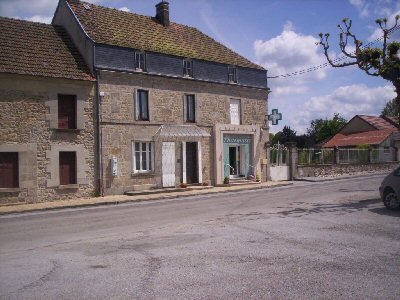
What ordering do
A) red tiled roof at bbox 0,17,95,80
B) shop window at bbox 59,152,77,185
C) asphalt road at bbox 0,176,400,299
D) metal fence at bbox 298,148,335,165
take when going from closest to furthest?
asphalt road at bbox 0,176,400,299
red tiled roof at bbox 0,17,95,80
shop window at bbox 59,152,77,185
metal fence at bbox 298,148,335,165

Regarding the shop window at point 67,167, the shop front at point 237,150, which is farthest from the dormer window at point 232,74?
the shop window at point 67,167

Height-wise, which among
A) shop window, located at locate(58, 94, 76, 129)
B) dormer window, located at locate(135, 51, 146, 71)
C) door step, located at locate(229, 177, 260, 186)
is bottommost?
door step, located at locate(229, 177, 260, 186)

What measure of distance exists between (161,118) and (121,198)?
17.9 feet

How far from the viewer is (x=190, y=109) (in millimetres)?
23578

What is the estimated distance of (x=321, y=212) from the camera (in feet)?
39.5

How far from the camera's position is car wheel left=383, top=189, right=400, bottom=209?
38.8ft

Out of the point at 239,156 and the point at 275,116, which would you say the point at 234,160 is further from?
the point at 275,116

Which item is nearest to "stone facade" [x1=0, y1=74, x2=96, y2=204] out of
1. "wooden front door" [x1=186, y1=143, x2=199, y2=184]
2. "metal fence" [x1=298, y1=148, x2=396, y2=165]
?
"wooden front door" [x1=186, y1=143, x2=199, y2=184]

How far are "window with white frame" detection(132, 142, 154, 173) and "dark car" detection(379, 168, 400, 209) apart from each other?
12.3 m

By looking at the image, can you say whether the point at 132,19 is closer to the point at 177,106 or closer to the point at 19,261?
the point at 177,106

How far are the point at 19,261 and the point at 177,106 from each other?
16.2 meters

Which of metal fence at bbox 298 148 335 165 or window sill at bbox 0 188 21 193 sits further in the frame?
metal fence at bbox 298 148 335 165

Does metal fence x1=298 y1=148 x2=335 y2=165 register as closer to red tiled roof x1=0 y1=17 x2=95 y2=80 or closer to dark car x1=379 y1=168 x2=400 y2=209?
red tiled roof x1=0 y1=17 x2=95 y2=80

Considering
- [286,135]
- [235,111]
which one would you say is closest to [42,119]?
[235,111]
